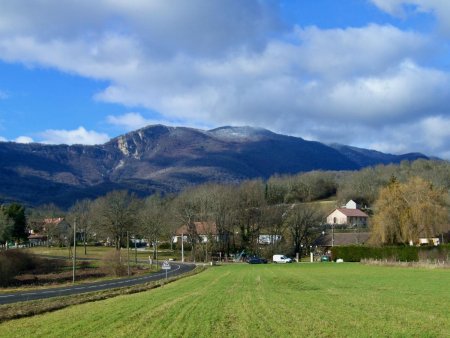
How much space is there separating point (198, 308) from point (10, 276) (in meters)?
51.7

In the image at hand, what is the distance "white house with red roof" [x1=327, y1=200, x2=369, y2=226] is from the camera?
15675cm

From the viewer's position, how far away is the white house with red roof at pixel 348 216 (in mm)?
156750

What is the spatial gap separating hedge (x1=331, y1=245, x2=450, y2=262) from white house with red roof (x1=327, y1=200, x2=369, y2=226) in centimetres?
6194

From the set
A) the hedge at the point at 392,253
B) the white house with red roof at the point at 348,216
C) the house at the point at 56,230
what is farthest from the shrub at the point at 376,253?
the house at the point at 56,230

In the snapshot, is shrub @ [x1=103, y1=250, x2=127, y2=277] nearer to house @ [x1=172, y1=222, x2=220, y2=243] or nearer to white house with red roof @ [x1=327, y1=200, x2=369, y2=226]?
house @ [x1=172, y1=222, x2=220, y2=243]

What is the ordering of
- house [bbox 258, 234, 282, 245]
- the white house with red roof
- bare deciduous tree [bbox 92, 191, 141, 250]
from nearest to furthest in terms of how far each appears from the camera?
1. house [bbox 258, 234, 282, 245]
2. bare deciduous tree [bbox 92, 191, 141, 250]
3. the white house with red roof

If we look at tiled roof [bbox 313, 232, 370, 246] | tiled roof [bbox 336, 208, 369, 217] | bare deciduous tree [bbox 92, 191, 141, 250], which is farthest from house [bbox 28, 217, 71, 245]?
tiled roof [bbox 336, 208, 369, 217]

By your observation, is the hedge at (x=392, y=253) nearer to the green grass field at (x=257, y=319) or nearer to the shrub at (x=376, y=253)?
the shrub at (x=376, y=253)

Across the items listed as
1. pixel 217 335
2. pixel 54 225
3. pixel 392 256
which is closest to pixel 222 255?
pixel 392 256

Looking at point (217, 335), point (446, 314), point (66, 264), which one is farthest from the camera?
point (66, 264)

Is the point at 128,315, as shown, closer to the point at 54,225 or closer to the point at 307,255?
the point at 307,255

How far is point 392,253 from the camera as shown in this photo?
80875mm

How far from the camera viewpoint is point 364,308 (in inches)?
854

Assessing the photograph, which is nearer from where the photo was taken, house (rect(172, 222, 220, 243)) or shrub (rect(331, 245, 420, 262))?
shrub (rect(331, 245, 420, 262))
